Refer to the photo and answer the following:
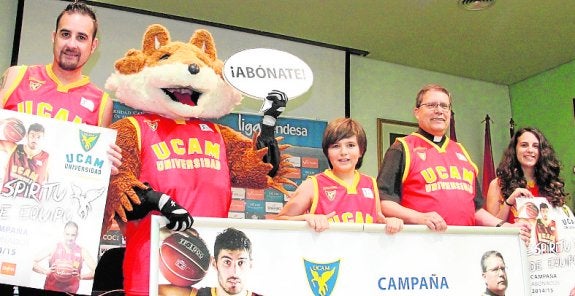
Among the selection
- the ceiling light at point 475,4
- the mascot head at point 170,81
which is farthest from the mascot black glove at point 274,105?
the ceiling light at point 475,4

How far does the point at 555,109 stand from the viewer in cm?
455

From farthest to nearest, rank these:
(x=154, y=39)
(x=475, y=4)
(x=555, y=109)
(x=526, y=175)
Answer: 1. (x=555, y=109)
2. (x=475, y=4)
3. (x=526, y=175)
4. (x=154, y=39)

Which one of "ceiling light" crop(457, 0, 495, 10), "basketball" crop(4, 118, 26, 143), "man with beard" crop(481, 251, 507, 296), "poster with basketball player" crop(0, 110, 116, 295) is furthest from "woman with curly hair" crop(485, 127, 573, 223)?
"basketball" crop(4, 118, 26, 143)

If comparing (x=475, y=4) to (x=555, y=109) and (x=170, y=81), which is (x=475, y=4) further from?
(x=170, y=81)

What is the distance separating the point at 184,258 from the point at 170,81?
58 cm

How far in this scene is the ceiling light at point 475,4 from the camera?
3.54 meters

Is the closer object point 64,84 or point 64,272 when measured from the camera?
point 64,272

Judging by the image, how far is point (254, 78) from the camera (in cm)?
186

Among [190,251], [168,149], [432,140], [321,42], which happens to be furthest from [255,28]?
[190,251]

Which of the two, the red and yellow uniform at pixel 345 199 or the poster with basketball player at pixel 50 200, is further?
the red and yellow uniform at pixel 345 199

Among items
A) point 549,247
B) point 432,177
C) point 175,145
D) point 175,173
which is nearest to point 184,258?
point 175,173

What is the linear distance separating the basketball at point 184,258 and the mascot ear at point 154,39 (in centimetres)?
67

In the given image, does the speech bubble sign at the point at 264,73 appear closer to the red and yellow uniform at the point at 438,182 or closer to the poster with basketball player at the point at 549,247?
the red and yellow uniform at the point at 438,182

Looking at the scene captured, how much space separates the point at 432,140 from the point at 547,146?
0.70 metres
